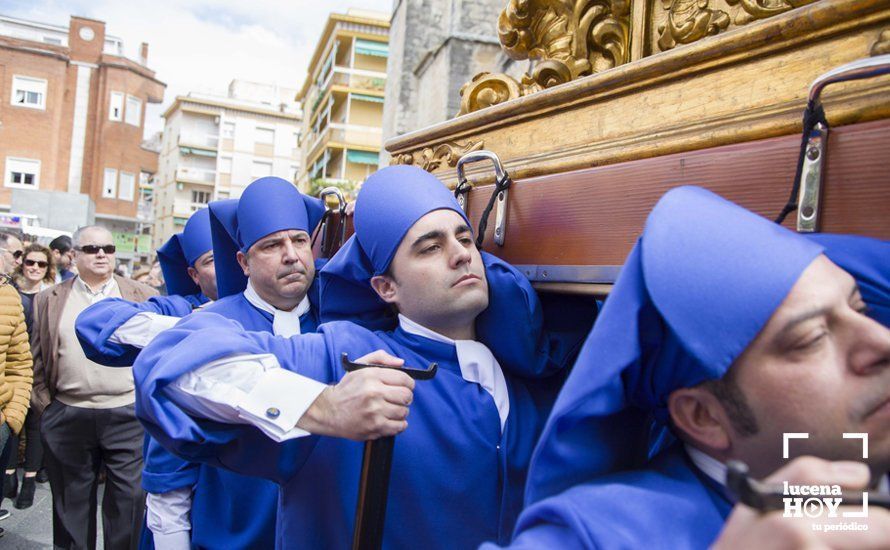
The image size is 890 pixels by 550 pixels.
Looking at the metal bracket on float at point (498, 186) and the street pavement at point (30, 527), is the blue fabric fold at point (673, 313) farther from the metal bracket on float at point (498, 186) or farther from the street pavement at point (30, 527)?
the street pavement at point (30, 527)

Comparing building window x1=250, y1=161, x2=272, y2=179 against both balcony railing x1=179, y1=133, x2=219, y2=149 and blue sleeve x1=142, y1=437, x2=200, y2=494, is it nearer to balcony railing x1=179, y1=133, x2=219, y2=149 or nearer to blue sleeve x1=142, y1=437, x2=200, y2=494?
balcony railing x1=179, y1=133, x2=219, y2=149

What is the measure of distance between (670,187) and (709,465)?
0.54 meters

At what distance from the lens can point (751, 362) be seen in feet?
3.34

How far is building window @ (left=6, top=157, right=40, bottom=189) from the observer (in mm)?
29647

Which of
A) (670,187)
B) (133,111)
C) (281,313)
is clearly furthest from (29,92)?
(670,187)

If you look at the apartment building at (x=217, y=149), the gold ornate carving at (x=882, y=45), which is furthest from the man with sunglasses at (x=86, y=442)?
the apartment building at (x=217, y=149)

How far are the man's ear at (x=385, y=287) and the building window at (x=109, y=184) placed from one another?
118 feet

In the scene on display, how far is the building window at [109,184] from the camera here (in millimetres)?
34125

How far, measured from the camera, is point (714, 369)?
1.01 metres

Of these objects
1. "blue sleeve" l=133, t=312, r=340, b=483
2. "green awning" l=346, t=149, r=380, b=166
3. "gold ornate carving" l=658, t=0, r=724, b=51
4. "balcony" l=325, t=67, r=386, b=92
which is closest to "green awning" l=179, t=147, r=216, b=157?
"balcony" l=325, t=67, r=386, b=92

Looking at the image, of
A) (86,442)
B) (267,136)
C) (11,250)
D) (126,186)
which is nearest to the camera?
(86,442)

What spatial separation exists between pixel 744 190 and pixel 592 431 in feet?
1.71

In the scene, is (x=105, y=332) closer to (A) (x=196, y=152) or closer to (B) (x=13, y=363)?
(B) (x=13, y=363)

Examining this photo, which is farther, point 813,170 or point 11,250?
point 11,250
